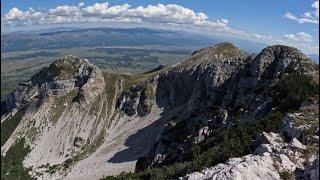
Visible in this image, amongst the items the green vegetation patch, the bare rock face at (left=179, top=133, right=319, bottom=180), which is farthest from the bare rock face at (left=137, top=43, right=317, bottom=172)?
the bare rock face at (left=179, top=133, right=319, bottom=180)

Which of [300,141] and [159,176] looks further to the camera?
[159,176]

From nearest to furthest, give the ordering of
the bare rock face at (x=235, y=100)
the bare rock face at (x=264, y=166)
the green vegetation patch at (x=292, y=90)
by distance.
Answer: the bare rock face at (x=264, y=166) → the green vegetation patch at (x=292, y=90) → the bare rock face at (x=235, y=100)

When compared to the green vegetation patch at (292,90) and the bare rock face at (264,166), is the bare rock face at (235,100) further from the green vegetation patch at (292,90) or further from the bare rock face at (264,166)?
the bare rock face at (264,166)

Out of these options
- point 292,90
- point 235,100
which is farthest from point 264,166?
point 235,100

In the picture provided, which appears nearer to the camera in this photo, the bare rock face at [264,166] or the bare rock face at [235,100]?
the bare rock face at [264,166]

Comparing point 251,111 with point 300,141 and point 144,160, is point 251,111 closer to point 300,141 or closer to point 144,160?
point 144,160

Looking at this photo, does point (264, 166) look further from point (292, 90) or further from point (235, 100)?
point (235, 100)

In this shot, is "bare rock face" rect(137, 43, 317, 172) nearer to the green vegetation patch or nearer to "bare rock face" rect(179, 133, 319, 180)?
the green vegetation patch

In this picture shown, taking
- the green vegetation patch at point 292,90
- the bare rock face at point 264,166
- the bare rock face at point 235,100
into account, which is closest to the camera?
the bare rock face at point 264,166

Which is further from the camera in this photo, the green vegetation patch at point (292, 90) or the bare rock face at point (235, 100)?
the bare rock face at point (235, 100)

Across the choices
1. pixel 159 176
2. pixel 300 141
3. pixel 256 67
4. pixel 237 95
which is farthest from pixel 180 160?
pixel 256 67

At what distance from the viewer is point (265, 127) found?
317ft

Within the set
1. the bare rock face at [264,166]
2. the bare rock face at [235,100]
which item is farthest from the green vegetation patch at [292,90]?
the bare rock face at [264,166]

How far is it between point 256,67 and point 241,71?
28.2 ft
